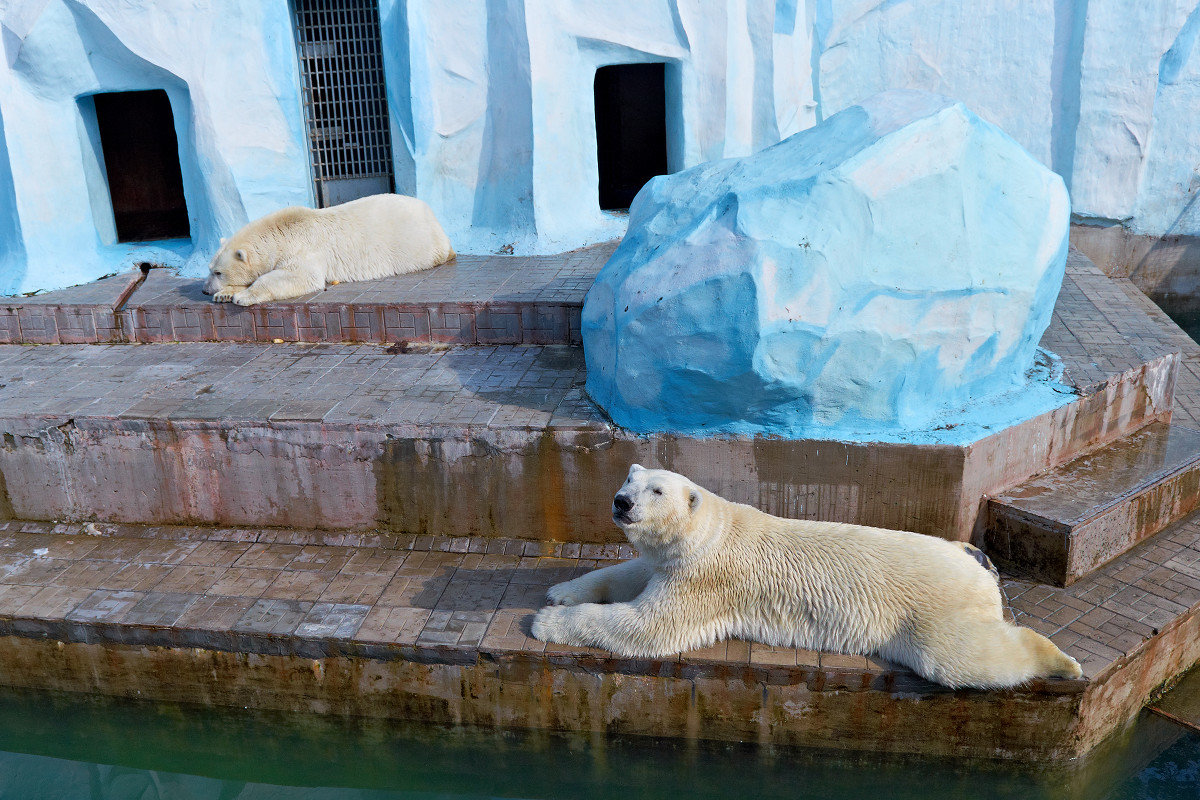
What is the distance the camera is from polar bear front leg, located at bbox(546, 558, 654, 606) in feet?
14.7

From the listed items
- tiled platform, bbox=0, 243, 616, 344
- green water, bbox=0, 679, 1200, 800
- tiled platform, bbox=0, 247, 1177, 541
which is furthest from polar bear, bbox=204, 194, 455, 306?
green water, bbox=0, 679, 1200, 800

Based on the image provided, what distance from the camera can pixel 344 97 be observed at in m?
8.71

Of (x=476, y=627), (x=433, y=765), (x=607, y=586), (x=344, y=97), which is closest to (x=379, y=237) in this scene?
(x=344, y=97)

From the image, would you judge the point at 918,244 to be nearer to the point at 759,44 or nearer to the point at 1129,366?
the point at 1129,366

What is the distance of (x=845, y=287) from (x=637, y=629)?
1900 millimetres

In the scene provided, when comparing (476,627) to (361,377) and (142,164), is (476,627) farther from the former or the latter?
(142,164)

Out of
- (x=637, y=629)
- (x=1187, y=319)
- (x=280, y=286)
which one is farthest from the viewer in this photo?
(x=1187, y=319)

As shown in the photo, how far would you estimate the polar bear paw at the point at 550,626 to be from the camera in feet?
14.3

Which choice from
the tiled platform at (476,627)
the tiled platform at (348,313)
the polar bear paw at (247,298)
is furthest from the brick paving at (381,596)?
the polar bear paw at (247,298)

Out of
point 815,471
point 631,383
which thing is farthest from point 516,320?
point 815,471

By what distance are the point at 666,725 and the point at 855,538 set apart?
1.21 meters

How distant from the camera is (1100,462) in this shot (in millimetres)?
5324

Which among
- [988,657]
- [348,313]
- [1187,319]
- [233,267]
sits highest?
[233,267]

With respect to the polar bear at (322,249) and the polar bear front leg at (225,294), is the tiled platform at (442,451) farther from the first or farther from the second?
the polar bear at (322,249)
